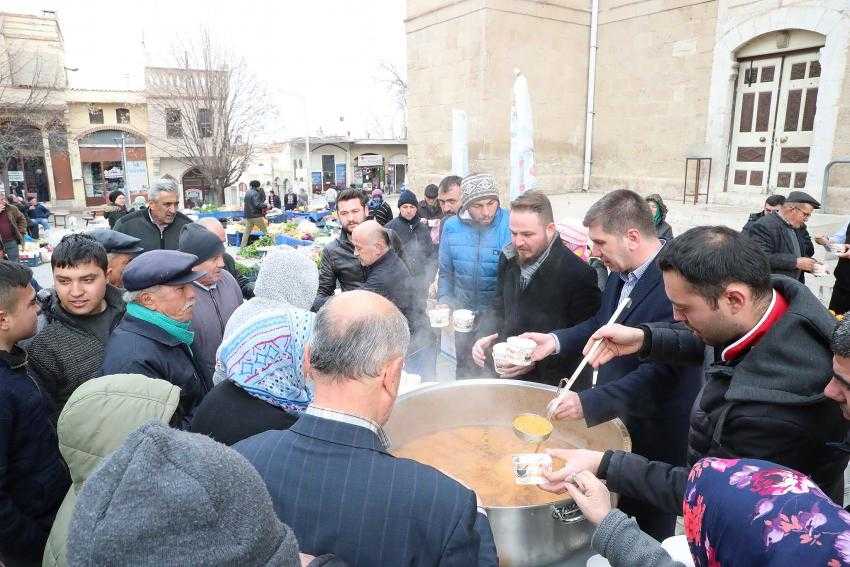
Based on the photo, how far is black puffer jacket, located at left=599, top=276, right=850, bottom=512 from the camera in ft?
4.48

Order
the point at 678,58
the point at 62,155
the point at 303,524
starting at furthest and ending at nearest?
the point at 62,155 < the point at 678,58 < the point at 303,524

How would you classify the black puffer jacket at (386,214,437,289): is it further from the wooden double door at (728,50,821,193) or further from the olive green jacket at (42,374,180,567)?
the wooden double door at (728,50,821,193)

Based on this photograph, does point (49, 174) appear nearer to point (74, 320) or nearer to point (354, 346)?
point (74, 320)

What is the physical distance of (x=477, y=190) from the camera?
12.5 ft

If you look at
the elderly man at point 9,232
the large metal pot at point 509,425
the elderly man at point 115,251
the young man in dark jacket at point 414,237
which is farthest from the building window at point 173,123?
the large metal pot at point 509,425

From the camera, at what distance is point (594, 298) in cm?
306

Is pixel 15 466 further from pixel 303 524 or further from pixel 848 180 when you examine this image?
pixel 848 180

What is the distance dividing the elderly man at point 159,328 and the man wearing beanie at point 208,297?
521mm

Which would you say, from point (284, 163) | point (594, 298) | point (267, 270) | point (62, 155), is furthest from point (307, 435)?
point (284, 163)

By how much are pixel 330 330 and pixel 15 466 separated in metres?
1.54

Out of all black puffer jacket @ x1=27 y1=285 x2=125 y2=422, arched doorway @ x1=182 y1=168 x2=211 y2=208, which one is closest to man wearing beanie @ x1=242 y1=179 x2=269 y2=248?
black puffer jacket @ x1=27 y1=285 x2=125 y2=422

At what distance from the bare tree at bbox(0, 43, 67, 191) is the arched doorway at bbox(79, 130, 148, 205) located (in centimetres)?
262

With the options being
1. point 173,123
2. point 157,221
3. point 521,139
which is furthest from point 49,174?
point 521,139

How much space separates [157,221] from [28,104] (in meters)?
22.5
